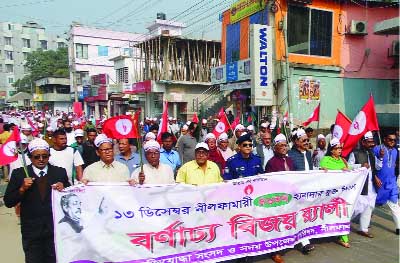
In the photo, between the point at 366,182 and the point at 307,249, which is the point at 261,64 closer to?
the point at 366,182

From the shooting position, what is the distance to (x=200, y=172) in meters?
4.54

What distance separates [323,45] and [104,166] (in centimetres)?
1436

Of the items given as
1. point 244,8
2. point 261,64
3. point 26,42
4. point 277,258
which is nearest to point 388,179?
point 277,258

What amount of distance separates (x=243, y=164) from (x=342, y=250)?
72.0 inches

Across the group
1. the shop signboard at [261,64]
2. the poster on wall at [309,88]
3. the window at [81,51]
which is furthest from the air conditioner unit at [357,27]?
the window at [81,51]

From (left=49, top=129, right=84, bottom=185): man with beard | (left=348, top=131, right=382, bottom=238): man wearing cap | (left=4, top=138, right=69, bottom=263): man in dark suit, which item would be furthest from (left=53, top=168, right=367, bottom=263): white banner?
(left=49, top=129, right=84, bottom=185): man with beard

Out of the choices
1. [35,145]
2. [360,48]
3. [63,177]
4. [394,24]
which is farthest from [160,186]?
[360,48]

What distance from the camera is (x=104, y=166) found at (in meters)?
4.32

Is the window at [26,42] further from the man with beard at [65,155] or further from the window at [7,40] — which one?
the man with beard at [65,155]

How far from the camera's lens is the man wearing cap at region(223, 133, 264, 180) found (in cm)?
471

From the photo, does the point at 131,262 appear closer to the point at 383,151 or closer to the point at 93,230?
the point at 93,230

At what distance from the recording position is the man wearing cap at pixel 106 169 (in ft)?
13.8

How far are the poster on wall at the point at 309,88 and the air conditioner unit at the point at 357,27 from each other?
2.77 metres

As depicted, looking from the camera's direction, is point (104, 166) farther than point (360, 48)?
No
